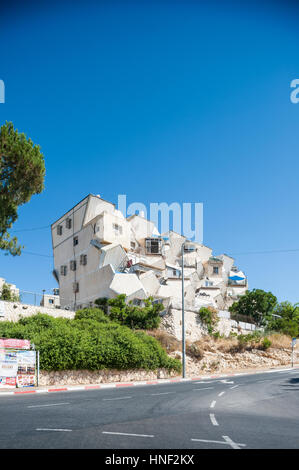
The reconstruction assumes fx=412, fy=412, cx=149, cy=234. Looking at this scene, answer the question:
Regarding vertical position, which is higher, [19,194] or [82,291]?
[19,194]

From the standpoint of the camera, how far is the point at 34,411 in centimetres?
1067

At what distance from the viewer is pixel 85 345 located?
2505 centimetres

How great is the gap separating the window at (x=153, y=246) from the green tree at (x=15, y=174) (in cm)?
3882

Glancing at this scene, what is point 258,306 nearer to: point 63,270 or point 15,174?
point 63,270

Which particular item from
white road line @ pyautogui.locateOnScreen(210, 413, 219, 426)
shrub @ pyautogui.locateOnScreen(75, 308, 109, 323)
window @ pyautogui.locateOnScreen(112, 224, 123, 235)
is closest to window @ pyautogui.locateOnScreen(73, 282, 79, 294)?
window @ pyautogui.locateOnScreen(112, 224, 123, 235)

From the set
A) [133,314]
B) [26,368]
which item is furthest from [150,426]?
[133,314]

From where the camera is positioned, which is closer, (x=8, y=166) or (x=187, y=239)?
(x=8, y=166)

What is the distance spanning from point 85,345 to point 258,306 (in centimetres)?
4055

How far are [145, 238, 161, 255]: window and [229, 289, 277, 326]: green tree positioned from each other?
14726 mm

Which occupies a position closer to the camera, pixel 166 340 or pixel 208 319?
pixel 166 340

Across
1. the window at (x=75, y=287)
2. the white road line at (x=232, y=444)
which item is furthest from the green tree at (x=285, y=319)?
the white road line at (x=232, y=444)
